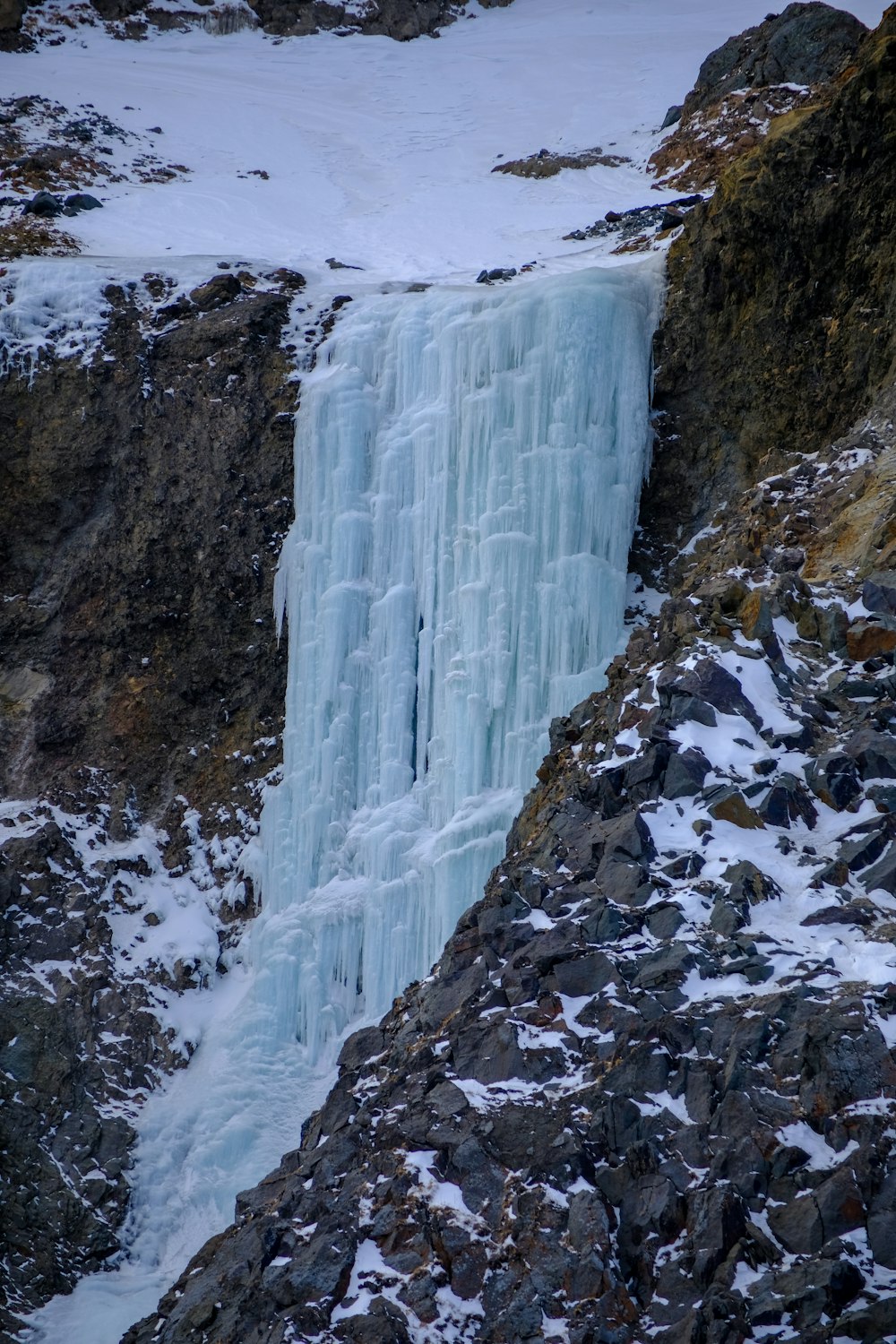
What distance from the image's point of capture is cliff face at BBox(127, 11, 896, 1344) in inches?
237

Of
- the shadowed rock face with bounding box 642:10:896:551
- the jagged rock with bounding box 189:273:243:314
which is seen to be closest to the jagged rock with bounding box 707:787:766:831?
the shadowed rock face with bounding box 642:10:896:551

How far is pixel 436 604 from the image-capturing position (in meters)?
13.7

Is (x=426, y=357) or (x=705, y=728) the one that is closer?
(x=705, y=728)

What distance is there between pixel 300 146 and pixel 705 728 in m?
19.8

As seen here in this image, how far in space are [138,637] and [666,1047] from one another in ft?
33.6

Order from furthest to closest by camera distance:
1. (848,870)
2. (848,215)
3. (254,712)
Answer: (254,712), (848,215), (848,870)

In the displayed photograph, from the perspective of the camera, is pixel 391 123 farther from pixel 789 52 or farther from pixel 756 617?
pixel 756 617

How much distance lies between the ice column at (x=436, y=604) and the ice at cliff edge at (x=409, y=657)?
0.02 m

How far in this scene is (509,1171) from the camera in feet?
22.3

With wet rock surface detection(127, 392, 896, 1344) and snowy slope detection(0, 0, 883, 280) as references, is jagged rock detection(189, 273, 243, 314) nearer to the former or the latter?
snowy slope detection(0, 0, 883, 280)

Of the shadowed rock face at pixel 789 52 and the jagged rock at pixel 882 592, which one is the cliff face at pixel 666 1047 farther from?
the shadowed rock face at pixel 789 52

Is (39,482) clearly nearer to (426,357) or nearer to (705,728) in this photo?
(426,357)

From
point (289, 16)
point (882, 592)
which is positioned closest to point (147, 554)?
point (882, 592)

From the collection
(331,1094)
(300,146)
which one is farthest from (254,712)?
(300,146)
